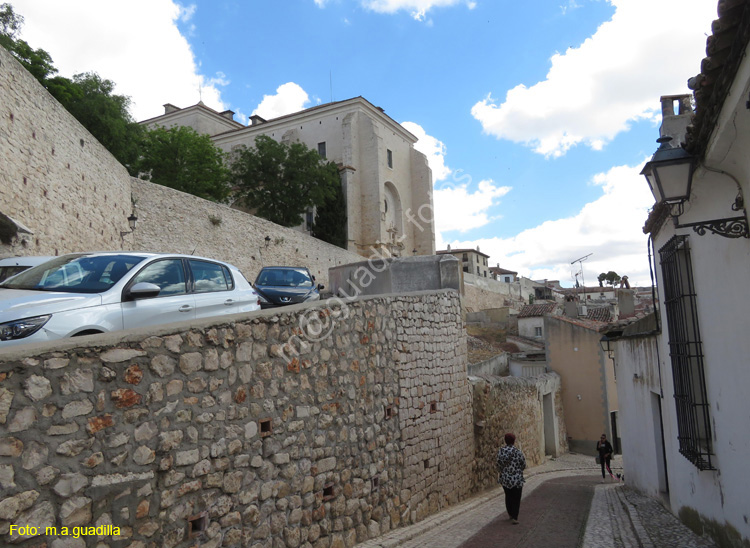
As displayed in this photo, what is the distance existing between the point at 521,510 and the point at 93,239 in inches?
493

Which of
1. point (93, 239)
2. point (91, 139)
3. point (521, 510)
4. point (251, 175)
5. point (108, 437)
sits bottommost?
point (521, 510)

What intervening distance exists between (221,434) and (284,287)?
8274 mm

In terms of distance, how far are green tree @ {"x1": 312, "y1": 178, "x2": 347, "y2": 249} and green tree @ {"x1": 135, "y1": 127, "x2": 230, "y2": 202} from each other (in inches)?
435

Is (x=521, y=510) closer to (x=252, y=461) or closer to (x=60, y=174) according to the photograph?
(x=252, y=461)

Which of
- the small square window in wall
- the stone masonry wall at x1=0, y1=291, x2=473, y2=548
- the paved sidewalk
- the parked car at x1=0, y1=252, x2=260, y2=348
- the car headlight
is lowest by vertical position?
the paved sidewalk

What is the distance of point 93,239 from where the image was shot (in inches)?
567

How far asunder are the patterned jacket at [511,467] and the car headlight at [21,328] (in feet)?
19.8

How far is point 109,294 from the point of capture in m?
5.12

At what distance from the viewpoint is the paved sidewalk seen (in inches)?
246

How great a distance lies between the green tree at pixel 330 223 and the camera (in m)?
44.3

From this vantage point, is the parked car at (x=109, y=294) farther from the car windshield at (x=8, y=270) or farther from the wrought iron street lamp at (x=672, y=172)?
the wrought iron street lamp at (x=672, y=172)

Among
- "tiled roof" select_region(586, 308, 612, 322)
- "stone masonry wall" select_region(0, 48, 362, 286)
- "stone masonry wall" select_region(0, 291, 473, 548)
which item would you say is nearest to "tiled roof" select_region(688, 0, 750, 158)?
"stone masonry wall" select_region(0, 291, 473, 548)

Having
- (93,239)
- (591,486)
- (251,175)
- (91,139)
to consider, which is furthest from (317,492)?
(251,175)

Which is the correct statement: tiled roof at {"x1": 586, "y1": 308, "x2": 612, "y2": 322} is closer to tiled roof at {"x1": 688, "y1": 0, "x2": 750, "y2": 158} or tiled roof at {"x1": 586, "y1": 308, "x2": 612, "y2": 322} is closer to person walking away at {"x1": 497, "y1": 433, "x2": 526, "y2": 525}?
person walking away at {"x1": 497, "y1": 433, "x2": 526, "y2": 525}
